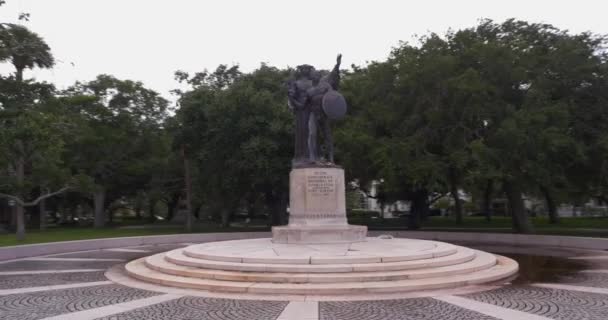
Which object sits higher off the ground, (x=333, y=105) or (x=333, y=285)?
(x=333, y=105)

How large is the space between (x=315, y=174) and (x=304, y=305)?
716 cm

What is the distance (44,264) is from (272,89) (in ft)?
61.9

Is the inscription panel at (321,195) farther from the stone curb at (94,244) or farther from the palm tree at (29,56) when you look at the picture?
the palm tree at (29,56)

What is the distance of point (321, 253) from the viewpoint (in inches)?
486

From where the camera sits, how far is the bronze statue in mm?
16328

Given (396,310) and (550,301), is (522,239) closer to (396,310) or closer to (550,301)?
(550,301)

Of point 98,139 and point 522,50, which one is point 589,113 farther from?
point 98,139

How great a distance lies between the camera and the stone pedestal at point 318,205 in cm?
1527

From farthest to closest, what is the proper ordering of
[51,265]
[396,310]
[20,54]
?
1. [20,54]
2. [51,265]
3. [396,310]

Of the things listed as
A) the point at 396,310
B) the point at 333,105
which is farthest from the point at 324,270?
the point at 333,105

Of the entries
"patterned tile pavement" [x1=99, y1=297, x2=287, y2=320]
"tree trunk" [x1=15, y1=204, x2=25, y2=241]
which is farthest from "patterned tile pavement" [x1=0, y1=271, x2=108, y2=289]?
"tree trunk" [x1=15, y1=204, x2=25, y2=241]

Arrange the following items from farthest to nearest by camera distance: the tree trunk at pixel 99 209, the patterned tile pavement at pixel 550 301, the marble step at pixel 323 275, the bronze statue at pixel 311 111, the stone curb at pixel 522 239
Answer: the tree trunk at pixel 99 209 → the stone curb at pixel 522 239 → the bronze statue at pixel 311 111 → the marble step at pixel 323 275 → the patterned tile pavement at pixel 550 301

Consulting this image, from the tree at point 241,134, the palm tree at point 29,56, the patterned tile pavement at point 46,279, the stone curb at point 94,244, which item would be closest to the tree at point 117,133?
A: the palm tree at point 29,56

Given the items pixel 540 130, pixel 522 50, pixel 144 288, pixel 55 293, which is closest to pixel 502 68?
pixel 522 50
